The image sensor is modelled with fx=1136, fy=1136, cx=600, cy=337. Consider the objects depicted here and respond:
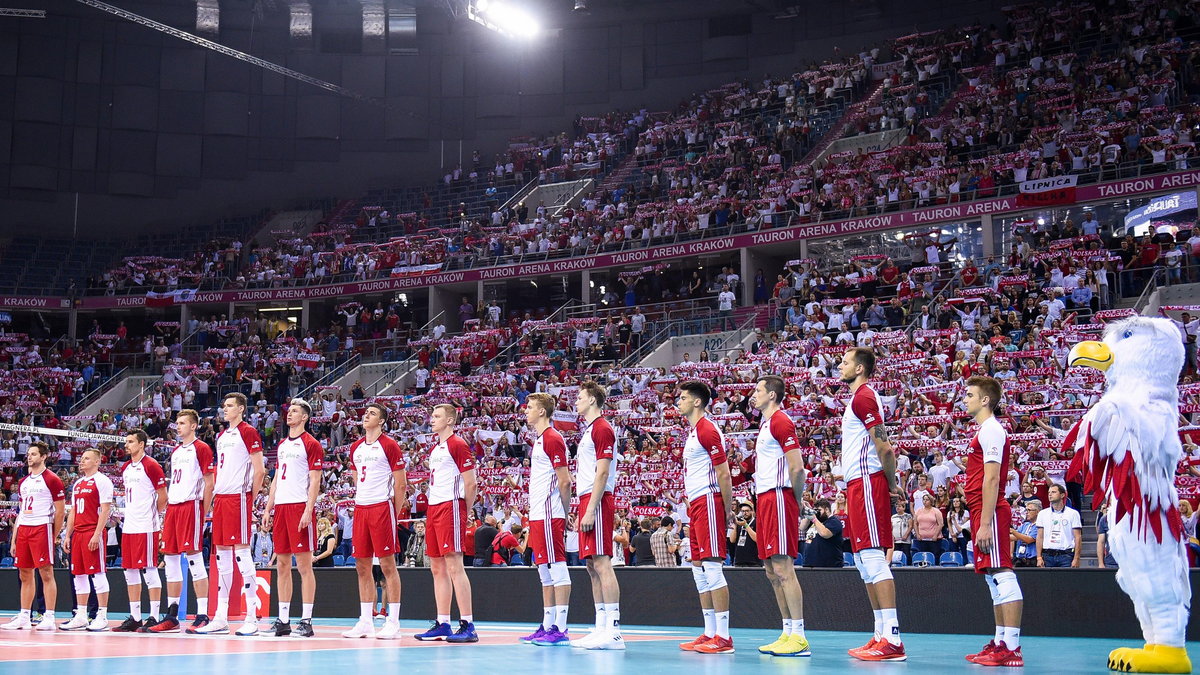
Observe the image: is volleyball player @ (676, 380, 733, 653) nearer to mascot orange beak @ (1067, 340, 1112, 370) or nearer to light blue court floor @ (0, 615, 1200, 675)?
light blue court floor @ (0, 615, 1200, 675)

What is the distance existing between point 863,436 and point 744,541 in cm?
626

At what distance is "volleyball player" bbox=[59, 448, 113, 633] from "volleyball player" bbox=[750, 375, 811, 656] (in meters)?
7.33

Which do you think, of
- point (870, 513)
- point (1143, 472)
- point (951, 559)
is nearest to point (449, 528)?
point (870, 513)

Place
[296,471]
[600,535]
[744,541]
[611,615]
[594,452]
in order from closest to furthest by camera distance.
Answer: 1. [611,615]
2. [600,535]
3. [594,452]
4. [296,471]
5. [744,541]

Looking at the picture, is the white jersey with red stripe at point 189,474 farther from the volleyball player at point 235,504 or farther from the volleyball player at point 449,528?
the volleyball player at point 449,528

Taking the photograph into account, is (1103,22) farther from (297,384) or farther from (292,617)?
(292,617)

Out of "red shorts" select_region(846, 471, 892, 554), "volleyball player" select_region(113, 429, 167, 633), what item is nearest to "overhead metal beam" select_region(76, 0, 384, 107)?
"volleyball player" select_region(113, 429, 167, 633)

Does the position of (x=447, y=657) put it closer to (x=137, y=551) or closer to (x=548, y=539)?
(x=548, y=539)

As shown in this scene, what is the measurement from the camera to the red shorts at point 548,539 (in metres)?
9.68

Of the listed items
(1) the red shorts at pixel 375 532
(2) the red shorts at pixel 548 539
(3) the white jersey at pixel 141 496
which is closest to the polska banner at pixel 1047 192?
(2) the red shorts at pixel 548 539

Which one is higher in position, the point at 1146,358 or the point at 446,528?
the point at 1146,358

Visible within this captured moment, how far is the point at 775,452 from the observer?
9.00 meters

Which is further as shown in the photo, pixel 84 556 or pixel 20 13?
pixel 20 13

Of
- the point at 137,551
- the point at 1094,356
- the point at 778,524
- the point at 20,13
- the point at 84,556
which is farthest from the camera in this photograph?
the point at 20,13
